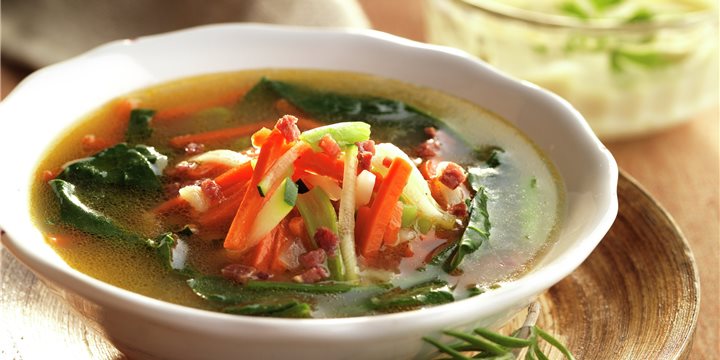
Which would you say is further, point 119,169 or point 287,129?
point 119,169

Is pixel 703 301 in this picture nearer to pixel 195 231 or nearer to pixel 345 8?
pixel 195 231

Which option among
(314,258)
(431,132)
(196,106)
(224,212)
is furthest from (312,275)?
(196,106)

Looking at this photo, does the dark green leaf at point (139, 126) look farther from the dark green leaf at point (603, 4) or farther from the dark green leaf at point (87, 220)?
the dark green leaf at point (603, 4)

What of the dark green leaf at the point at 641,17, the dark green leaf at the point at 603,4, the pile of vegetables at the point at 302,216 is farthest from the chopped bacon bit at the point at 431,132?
the dark green leaf at the point at 603,4

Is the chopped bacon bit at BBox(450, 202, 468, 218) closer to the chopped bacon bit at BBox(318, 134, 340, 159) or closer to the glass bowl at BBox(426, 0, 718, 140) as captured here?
the chopped bacon bit at BBox(318, 134, 340, 159)

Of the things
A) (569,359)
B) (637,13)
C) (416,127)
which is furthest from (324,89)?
(637,13)

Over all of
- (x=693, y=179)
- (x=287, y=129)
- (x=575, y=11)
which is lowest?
(x=693, y=179)

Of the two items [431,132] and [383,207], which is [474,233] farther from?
[431,132]
